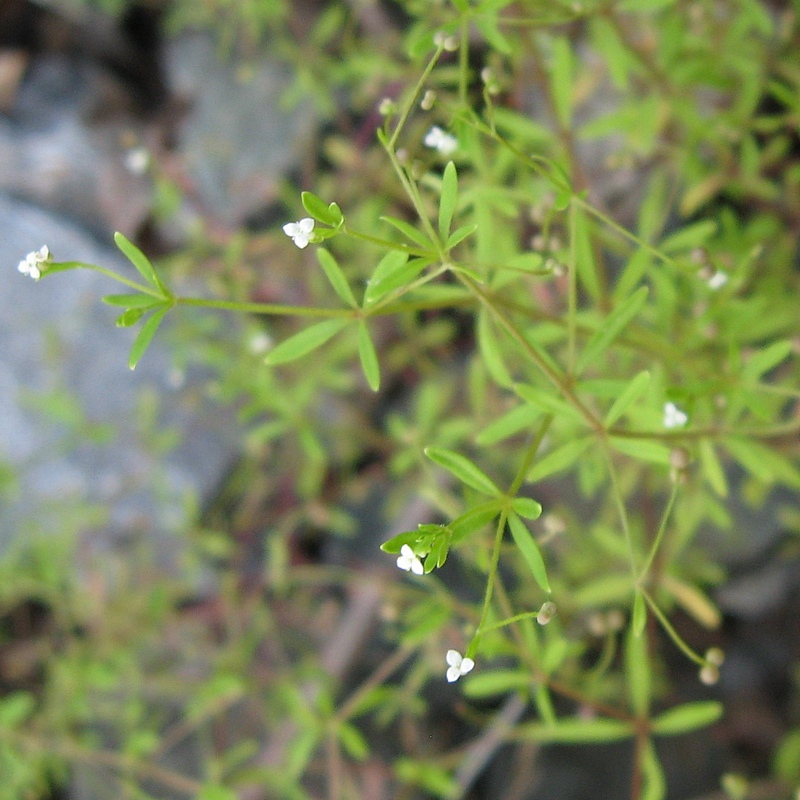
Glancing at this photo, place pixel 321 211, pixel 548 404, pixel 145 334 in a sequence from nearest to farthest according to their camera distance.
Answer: pixel 321 211 → pixel 145 334 → pixel 548 404

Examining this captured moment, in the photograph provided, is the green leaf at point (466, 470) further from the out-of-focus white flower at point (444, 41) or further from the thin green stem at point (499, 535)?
the out-of-focus white flower at point (444, 41)

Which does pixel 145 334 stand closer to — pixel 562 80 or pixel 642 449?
pixel 642 449

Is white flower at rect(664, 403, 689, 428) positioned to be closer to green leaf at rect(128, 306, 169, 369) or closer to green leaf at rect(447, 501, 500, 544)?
green leaf at rect(447, 501, 500, 544)

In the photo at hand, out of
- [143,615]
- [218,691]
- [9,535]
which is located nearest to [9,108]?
[9,535]

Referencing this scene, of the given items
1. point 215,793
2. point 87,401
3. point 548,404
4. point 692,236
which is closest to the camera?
point 548,404

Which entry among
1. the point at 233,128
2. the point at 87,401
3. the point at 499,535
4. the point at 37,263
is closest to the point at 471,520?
the point at 499,535

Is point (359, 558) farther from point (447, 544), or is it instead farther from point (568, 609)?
point (447, 544)

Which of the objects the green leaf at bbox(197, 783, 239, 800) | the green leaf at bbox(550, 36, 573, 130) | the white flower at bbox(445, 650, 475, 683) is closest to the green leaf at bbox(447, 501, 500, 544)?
the white flower at bbox(445, 650, 475, 683)

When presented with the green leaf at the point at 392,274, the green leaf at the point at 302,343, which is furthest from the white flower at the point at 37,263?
the green leaf at the point at 392,274
